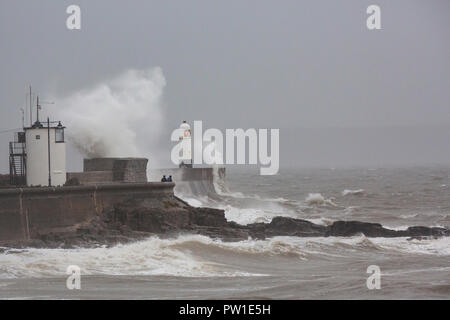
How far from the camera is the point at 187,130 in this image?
3019 cm

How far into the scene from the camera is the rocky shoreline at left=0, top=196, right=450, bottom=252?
1600 cm

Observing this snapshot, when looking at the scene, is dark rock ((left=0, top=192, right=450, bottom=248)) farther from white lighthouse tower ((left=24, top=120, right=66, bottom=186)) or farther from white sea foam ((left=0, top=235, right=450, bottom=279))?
white lighthouse tower ((left=24, top=120, right=66, bottom=186))

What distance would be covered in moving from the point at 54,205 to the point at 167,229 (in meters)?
2.22

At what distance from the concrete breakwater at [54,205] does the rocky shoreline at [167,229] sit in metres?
0.13

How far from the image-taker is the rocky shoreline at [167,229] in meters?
16.0

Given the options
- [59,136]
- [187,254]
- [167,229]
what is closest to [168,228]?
[167,229]

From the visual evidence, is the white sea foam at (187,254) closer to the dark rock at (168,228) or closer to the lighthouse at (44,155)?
the dark rock at (168,228)

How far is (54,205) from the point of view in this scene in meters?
16.4

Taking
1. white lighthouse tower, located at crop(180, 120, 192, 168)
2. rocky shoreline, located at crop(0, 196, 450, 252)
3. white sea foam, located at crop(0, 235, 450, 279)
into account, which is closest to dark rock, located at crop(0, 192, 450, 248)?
rocky shoreline, located at crop(0, 196, 450, 252)

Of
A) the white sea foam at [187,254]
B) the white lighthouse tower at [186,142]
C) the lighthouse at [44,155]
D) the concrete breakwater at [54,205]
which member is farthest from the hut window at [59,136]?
the white lighthouse tower at [186,142]

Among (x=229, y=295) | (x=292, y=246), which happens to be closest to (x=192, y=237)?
(x=292, y=246)

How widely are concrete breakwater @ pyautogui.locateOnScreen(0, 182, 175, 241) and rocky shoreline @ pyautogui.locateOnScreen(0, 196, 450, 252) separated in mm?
130

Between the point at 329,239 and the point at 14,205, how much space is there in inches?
244
